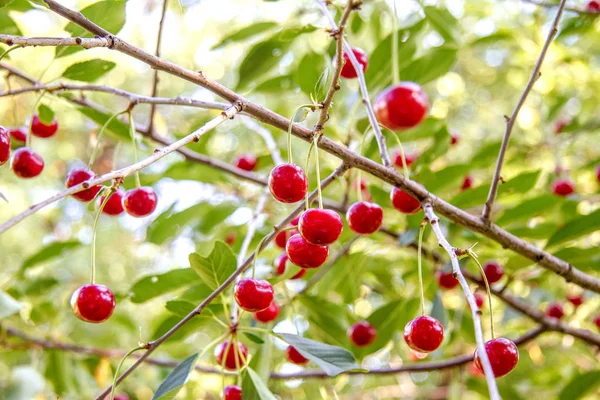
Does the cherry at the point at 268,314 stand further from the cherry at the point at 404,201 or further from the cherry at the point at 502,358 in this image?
the cherry at the point at 502,358

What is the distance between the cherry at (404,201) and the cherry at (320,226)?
304 millimetres

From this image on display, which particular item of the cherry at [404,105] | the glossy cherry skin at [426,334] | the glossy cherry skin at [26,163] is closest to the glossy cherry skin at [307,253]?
the glossy cherry skin at [426,334]

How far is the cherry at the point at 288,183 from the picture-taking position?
4.40 feet

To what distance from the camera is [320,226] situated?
129 centimetres

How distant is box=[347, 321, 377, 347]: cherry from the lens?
2.27 meters

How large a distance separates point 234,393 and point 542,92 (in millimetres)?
3188

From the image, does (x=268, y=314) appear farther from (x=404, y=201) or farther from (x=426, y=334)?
(x=426, y=334)

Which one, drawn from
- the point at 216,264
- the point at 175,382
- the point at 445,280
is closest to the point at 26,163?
the point at 216,264

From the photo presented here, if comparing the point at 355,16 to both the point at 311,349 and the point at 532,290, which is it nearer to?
the point at 311,349

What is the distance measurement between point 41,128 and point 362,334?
1.46m

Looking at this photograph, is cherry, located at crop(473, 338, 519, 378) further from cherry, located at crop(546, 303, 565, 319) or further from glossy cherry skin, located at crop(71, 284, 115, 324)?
cherry, located at crop(546, 303, 565, 319)

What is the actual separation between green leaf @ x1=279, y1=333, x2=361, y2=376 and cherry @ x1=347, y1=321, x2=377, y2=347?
0.68m

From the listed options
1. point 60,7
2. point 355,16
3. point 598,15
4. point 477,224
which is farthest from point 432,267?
point 60,7

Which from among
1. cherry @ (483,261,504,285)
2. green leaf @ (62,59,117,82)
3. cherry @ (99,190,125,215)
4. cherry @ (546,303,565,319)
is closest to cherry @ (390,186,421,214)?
cherry @ (483,261,504,285)
